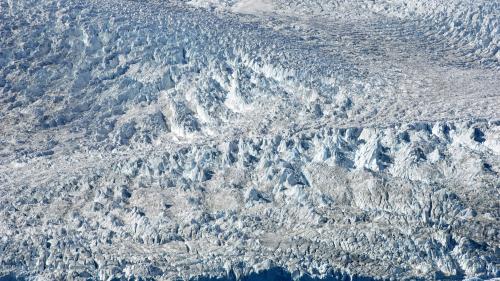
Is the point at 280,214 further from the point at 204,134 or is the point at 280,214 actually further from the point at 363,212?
the point at 204,134

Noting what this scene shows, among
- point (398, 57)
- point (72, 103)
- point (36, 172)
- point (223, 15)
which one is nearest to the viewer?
point (36, 172)

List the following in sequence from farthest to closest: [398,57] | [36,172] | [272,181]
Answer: [398,57], [36,172], [272,181]

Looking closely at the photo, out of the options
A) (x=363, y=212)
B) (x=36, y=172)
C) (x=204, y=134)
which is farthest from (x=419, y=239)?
(x=36, y=172)

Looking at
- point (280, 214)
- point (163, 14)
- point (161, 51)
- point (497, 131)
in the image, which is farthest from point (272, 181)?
point (163, 14)

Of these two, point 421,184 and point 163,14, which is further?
point 163,14

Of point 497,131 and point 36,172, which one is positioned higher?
point 497,131

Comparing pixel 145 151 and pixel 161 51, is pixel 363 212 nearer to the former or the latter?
pixel 145 151
